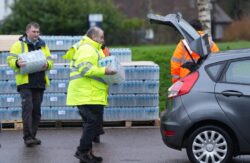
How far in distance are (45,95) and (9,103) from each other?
66 cm

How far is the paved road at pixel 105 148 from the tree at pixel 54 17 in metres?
25.1

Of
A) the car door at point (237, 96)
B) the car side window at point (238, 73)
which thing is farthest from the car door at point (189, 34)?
the car door at point (237, 96)

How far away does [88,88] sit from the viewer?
31.4ft

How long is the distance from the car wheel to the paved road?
0.83m

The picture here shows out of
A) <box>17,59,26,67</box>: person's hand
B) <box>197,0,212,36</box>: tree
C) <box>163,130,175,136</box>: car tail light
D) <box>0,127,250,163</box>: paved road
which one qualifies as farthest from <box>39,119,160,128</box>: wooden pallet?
<box>197,0,212,36</box>: tree

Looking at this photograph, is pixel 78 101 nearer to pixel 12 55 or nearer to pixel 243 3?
pixel 12 55

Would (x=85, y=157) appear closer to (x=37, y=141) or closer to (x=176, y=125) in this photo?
(x=176, y=125)

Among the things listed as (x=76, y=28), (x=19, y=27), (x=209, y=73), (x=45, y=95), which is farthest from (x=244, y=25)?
(x=209, y=73)

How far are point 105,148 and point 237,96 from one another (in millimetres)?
2811

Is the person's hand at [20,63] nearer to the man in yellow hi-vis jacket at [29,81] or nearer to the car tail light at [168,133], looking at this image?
the man in yellow hi-vis jacket at [29,81]

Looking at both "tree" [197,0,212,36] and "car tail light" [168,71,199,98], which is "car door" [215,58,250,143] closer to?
"car tail light" [168,71,199,98]

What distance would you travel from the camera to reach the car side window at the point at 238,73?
9273 millimetres

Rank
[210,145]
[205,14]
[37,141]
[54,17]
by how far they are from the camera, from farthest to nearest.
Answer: [54,17] → [205,14] → [37,141] → [210,145]

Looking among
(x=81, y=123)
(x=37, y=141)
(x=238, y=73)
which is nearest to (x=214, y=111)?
(x=238, y=73)
